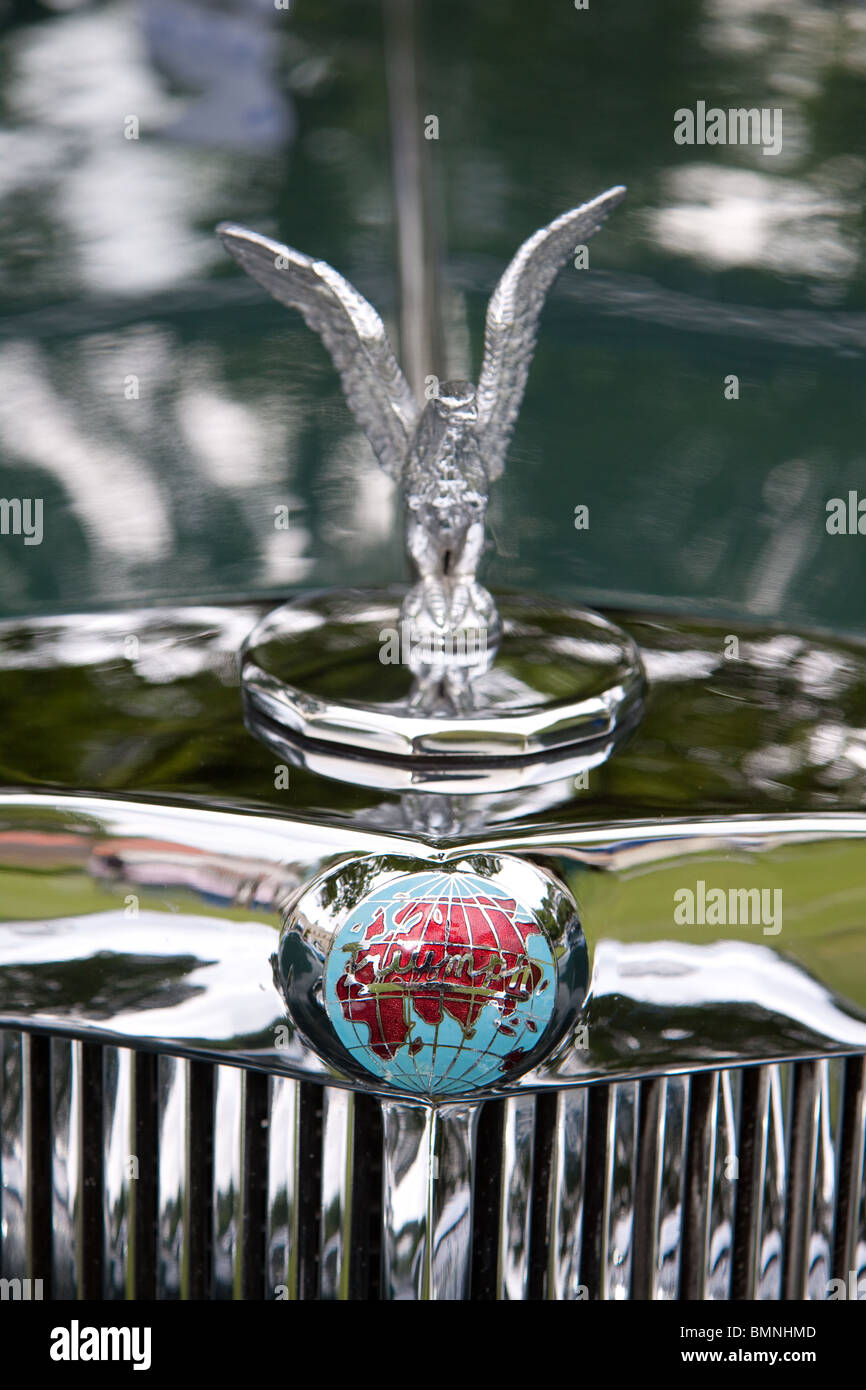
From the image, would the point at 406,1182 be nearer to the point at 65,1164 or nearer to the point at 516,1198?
the point at 516,1198

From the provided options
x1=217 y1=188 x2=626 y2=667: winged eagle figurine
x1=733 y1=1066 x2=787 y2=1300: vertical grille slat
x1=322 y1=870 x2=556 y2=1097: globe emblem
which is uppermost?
x1=217 y1=188 x2=626 y2=667: winged eagle figurine

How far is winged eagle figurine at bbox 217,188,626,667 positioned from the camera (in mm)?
1215

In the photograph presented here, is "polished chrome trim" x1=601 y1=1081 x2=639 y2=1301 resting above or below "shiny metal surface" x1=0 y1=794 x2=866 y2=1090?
below

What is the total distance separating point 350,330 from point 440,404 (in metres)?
0.10

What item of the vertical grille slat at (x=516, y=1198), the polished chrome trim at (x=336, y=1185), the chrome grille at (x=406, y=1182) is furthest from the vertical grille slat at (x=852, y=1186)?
the polished chrome trim at (x=336, y=1185)

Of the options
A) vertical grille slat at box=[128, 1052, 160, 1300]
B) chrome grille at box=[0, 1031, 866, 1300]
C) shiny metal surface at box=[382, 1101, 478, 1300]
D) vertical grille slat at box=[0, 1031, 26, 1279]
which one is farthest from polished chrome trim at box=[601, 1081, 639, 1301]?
vertical grille slat at box=[0, 1031, 26, 1279]

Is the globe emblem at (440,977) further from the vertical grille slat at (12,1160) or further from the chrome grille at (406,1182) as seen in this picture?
the vertical grille slat at (12,1160)

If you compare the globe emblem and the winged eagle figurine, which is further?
the winged eagle figurine

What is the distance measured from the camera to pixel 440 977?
3.42 ft

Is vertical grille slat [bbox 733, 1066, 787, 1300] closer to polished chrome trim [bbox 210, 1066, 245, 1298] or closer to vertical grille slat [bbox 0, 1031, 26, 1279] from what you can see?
polished chrome trim [bbox 210, 1066, 245, 1298]

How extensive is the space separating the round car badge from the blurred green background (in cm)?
51

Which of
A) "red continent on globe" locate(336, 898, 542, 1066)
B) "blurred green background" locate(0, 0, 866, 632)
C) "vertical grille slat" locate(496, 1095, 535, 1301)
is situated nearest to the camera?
"red continent on globe" locate(336, 898, 542, 1066)

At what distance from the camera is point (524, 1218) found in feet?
3.83
